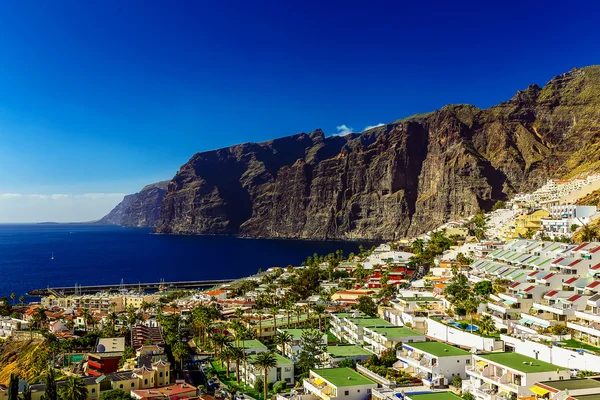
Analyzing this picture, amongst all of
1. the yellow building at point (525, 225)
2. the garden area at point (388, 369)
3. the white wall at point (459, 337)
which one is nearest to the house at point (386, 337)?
the white wall at point (459, 337)

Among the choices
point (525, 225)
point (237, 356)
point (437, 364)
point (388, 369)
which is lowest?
point (237, 356)

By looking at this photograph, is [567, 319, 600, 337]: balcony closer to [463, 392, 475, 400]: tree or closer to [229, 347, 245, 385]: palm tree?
[463, 392, 475, 400]: tree

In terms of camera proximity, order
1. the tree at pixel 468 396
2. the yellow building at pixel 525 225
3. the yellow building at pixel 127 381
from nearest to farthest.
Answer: the tree at pixel 468 396 → the yellow building at pixel 127 381 → the yellow building at pixel 525 225

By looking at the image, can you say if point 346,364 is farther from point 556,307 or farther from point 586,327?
point 586,327

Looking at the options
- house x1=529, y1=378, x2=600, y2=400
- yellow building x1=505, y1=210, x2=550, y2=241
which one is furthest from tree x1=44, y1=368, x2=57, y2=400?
yellow building x1=505, y1=210, x2=550, y2=241

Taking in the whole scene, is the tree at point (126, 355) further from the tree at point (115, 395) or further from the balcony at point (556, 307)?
the balcony at point (556, 307)

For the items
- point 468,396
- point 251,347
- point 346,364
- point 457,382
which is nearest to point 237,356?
point 251,347
